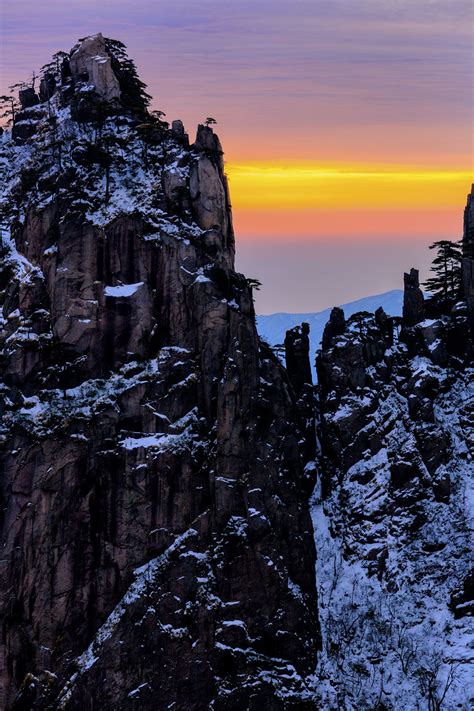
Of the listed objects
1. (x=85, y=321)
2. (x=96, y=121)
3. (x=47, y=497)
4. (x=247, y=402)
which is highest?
(x=96, y=121)

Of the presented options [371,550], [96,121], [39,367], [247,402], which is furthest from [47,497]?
[96,121]

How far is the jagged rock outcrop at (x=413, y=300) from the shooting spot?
6339 inches

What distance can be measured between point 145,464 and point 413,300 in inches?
1665

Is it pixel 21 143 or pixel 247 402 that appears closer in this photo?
pixel 247 402

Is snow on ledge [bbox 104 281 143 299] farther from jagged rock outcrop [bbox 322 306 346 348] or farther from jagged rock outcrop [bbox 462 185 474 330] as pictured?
jagged rock outcrop [bbox 462 185 474 330]

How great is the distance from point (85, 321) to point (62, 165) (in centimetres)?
2143

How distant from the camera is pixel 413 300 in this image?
161000 mm

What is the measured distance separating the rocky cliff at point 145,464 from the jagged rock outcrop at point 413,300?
68.8 feet

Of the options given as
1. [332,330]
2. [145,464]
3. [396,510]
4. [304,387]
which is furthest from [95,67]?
[396,510]

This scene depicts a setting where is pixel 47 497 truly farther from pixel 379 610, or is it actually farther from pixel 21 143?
pixel 21 143

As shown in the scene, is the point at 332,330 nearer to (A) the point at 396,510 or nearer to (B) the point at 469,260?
(B) the point at 469,260

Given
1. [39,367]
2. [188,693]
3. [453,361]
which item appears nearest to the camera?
[188,693]

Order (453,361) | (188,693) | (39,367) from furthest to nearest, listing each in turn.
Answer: (453,361) < (39,367) < (188,693)

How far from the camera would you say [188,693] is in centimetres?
13812
